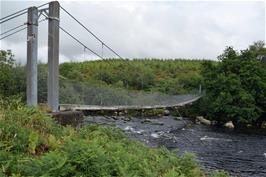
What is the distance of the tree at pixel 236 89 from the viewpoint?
104 ft

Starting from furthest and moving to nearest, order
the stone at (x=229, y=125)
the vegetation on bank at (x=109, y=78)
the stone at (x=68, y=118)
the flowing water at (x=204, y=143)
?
the stone at (x=229, y=125)
the vegetation on bank at (x=109, y=78)
the flowing water at (x=204, y=143)
the stone at (x=68, y=118)

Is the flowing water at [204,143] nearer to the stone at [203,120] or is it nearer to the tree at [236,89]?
the stone at [203,120]

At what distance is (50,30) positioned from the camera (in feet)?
28.1

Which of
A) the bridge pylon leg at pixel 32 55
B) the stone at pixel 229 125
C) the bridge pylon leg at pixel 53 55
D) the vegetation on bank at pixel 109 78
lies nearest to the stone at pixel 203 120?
the stone at pixel 229 125

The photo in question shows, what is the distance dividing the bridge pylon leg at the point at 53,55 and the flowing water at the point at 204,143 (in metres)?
6.52

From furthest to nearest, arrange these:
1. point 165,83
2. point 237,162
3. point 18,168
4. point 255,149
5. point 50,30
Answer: point 165,83
point 255,149
point 237,162
point 50,30
point 18,168

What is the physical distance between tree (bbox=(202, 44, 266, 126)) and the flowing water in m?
4.79

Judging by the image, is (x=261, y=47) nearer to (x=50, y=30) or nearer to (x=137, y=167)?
(x=50, y=30)

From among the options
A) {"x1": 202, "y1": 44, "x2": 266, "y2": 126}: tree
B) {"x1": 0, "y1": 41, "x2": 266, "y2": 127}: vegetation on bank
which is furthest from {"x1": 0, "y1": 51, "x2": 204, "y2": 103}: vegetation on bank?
{"x1": 202, "y1": 44, "x2": 266, "y2": 126}: tree

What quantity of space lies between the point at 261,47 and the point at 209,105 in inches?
555

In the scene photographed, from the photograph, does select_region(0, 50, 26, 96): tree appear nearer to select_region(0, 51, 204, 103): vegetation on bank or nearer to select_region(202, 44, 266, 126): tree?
select_region(0, 51, 204, 103): vegetation on bank

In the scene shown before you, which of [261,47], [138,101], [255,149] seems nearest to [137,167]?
[255,149]

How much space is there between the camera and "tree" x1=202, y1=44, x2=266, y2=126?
31812 mm

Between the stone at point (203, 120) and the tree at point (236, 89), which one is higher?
the tree at point (236, 89)
